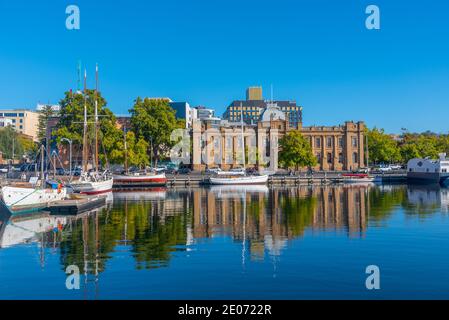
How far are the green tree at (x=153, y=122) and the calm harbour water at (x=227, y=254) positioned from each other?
216ft

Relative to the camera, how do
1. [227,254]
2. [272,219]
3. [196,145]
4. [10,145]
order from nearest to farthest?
[227,254] → [272,219] → [196,145] → [10,145]

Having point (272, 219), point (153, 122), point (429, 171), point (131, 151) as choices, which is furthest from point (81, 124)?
point (272, 219)

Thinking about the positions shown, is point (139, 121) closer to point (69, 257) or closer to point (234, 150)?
point (234, 150)

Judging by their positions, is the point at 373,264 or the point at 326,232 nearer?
the point at 373,264

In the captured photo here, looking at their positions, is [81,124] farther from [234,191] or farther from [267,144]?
[267,144]

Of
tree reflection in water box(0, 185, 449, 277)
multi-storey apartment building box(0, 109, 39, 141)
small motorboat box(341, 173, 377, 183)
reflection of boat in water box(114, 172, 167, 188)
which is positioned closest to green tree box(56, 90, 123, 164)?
reflection of boat in water box(114, 172, 167, 188)

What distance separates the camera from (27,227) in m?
34.5

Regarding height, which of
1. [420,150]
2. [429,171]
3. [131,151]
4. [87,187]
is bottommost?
[87,187]

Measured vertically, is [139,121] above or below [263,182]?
above

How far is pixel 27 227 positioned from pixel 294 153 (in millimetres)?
80512

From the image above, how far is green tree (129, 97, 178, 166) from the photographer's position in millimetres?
107125
